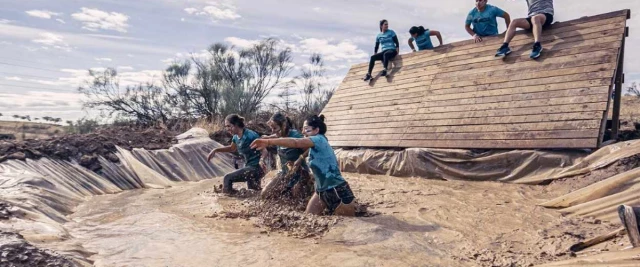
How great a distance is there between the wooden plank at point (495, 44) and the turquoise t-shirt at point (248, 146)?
4609 millimetres

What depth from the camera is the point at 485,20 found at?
8.82 metres

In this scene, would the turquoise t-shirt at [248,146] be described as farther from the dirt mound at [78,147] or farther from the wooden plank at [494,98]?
the wooden plank at [494,98]

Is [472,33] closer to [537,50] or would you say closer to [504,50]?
[504,50]

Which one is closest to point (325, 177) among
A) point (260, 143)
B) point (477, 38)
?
point (260, 143)

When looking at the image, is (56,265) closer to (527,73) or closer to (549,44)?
(527,73)

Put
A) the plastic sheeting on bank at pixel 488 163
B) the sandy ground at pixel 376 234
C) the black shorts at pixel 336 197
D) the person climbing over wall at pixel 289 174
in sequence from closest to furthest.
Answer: the sandy ground at pixel 376 234 → the black shorts at pixel 336 197 → the person climbing over wall at pixel 289 174 → the plastic sheeting on bank at pixel 488 163

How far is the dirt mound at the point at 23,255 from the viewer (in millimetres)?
3127

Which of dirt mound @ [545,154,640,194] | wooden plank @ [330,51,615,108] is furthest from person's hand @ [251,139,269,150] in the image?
wooden plank @ [330,51,615,108]

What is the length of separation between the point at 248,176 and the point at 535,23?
17.5ft

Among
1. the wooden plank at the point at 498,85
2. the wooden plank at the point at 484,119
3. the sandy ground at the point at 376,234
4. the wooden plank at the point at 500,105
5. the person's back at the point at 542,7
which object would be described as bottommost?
the sandy ground at the point at 376,234

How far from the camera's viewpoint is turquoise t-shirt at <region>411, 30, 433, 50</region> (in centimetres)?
1032

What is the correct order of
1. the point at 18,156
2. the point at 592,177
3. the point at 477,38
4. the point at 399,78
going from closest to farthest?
the point at 592,177 < the point at 18,156 < the point at 477,38 < the point at 399,78

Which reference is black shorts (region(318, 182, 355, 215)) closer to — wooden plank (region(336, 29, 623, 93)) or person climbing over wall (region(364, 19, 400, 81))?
wooden plank (region(336, 29, 623, 93))

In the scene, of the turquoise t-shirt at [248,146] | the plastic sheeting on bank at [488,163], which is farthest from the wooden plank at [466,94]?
the turquoise t-shirt at [248,146]
